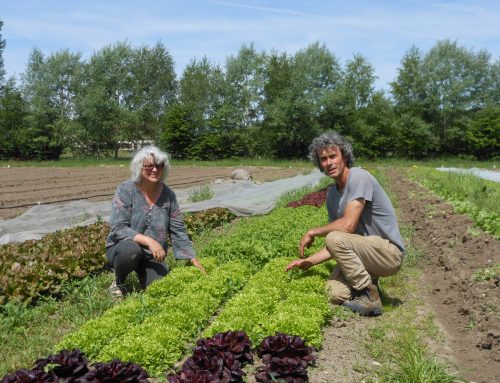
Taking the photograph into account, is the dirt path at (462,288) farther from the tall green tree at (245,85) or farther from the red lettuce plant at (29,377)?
the tall green tree at (245,85)

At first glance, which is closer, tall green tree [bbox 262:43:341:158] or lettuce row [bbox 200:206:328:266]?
lettuce row [bbox 200:206:328:266]

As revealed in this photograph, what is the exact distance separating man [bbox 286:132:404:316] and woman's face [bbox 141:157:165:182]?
1.83 m

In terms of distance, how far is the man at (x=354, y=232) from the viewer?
18.0 feet

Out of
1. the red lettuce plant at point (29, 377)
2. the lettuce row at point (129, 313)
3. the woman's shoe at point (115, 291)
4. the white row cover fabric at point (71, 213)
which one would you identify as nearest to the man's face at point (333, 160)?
the lettuce row at point (129, 313)

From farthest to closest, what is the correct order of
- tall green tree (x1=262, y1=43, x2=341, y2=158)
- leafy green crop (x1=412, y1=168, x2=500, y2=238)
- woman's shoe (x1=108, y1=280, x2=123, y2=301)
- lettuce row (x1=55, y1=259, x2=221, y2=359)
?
1. tall green tree (x1=262, y1=43, x2=341, y2=158)
2. leafy green crop (x1=412, y1=168, x2=500, y2=238)
3. woman's shoe (x1=108, y1=280, x2=123, y2=301)
4. lettuce row (x1=55, y1=259, x2=221, y2=359)

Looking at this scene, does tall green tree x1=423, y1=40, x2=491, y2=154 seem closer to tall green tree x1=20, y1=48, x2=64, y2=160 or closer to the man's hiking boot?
tall green tree x1=20, y1=48, x2=64, y2=160

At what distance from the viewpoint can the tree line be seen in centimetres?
4631

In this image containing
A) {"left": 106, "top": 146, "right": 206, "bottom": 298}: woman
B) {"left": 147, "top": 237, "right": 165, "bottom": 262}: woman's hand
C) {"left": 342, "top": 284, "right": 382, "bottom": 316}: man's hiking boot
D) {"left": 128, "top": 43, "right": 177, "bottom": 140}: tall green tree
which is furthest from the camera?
{"left": 128, "top": 43, "right": 177, "bottom": 140}: tall green tree

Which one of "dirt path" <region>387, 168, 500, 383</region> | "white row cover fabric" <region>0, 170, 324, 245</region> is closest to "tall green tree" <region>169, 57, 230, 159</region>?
"white row cover fabric" <region>0, 170, 324, 245</region>

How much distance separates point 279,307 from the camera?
5.07m

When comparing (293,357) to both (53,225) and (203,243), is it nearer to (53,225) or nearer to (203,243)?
(203,243)

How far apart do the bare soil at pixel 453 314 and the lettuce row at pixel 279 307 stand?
0.93 ft

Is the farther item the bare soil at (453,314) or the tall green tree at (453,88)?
the tall green tree at (453,88)

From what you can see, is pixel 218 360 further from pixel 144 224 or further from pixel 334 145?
pixel 144 224
